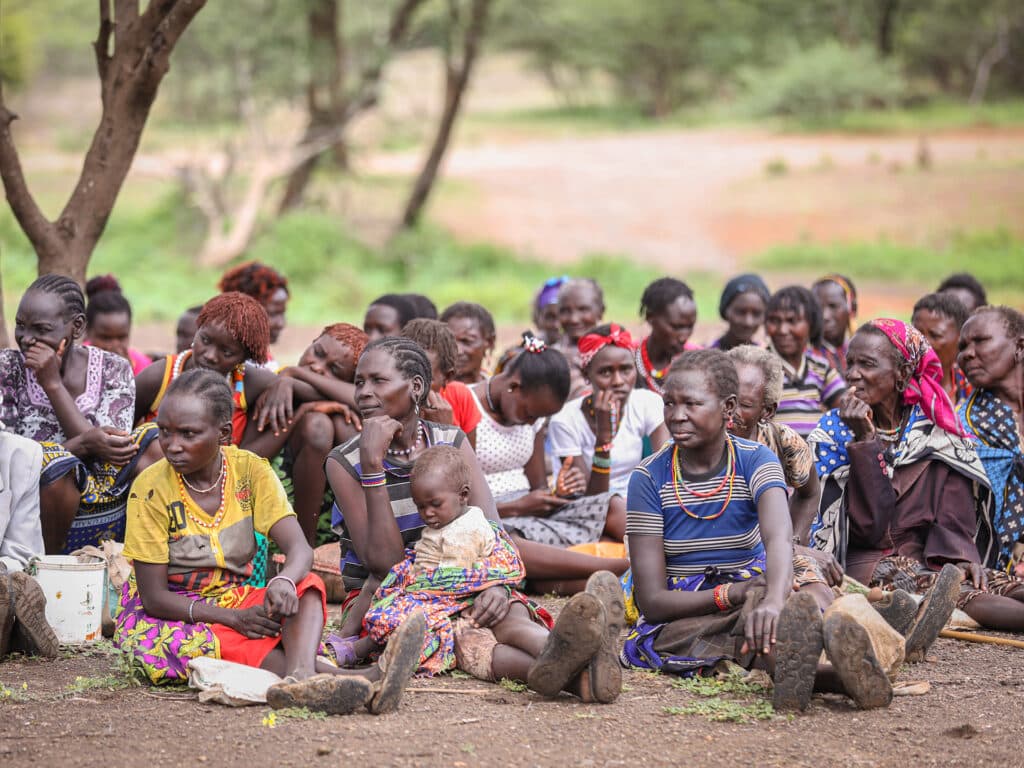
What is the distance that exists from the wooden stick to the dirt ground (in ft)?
2.31

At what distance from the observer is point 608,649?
398cm

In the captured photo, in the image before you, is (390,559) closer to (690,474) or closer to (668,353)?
(690,474)

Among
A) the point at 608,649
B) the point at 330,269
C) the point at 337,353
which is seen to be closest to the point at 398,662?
the point at 608,649

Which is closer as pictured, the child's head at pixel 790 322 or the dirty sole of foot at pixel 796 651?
the dirty sole of foot at pixel 796 651

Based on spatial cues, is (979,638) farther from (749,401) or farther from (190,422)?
(190,422)

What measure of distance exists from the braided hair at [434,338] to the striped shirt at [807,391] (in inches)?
85.8

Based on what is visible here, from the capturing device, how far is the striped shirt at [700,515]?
438 cm

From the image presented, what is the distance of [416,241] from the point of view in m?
19.4

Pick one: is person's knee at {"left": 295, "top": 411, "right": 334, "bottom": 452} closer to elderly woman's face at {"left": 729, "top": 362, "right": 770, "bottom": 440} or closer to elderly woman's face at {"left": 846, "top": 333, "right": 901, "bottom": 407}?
elderly woman's face at {"left": 729, "top": 362, "right": 770, "bottom": 440}

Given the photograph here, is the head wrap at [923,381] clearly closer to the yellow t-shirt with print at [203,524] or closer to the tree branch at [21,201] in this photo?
the yellow t-shirt with print at [203,524]

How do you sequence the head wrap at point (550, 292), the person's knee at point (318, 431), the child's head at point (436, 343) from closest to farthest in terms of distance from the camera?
1. the child's head at point (436, 343)
2. the person's knee at point (318, 431)
3. the head wrap at point (550, 292)

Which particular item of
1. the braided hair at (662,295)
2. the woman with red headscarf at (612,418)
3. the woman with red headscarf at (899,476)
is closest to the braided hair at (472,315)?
the woman with red headscarf at (612,418)

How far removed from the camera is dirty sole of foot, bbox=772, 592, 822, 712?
3734 millimetres

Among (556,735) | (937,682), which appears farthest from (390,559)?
(937,682)
